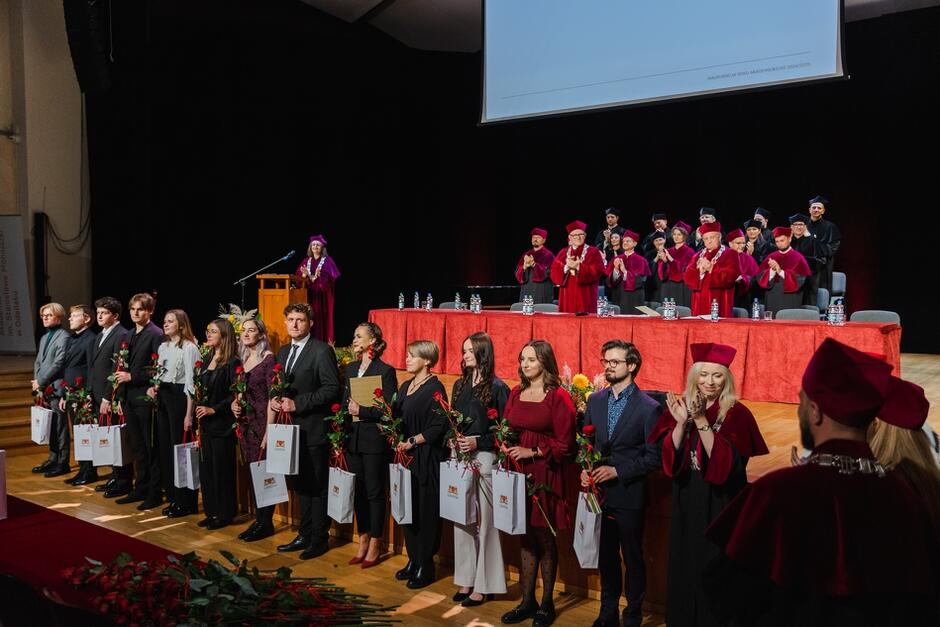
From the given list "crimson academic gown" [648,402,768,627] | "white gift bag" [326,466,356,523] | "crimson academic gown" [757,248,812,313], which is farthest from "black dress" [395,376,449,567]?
"crimson academic gown" [757,248,812,313]

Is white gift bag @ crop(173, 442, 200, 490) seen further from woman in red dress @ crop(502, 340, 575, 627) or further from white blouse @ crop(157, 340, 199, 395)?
woman in red dress @ crop(502, 340, 575, 627)

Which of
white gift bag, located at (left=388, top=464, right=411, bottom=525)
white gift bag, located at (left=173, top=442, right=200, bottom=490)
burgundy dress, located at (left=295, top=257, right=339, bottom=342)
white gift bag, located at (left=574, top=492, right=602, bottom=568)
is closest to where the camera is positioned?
white gift bag, located at (left=574, top=492, right=602, bottom=568)

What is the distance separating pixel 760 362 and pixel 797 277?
235cm

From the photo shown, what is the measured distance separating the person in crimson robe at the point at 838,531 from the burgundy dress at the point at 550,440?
6.99 ft

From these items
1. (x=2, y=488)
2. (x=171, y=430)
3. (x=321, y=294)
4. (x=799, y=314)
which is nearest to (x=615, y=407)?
(x=2, y=488)

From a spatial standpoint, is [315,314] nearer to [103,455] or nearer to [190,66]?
[190,66]

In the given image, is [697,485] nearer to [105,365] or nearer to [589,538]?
[589,538]

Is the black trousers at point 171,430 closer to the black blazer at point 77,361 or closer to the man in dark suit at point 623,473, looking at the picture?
the black blazer at point 77,361

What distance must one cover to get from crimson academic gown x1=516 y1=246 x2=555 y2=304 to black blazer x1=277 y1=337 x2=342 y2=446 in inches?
229

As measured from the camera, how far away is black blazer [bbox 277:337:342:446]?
484 cm

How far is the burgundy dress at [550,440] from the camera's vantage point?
3.85 meters

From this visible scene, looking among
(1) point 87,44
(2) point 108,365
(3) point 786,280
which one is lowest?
(2) point 108,365

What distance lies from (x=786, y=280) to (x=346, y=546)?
6008 millimetres

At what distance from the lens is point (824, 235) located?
374 inches
